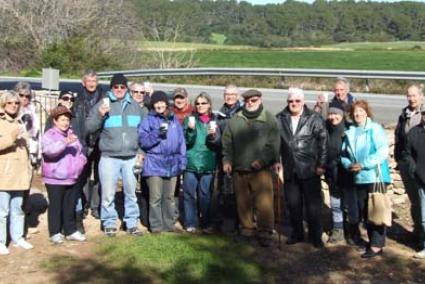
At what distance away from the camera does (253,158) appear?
7.75 metres

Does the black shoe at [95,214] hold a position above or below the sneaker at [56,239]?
above

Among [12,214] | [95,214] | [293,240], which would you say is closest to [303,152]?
[293,240]

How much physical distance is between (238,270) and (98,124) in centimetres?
230

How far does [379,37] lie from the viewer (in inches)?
3501

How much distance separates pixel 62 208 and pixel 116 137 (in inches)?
40.1

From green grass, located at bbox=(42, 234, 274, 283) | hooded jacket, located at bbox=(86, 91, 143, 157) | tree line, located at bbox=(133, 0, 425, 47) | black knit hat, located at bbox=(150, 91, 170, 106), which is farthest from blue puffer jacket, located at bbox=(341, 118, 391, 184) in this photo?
tree line, located at bbox=(133, 0, 425, 47)

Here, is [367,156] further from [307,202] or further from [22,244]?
[22,244]

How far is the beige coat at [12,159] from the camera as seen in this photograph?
23.6ft

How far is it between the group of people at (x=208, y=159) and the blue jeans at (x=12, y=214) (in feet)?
0.04

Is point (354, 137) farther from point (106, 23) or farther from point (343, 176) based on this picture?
point (106, 23)

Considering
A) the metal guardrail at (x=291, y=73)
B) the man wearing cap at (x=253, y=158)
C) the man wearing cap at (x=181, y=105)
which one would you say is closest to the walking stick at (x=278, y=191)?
the man wearing cap at (x=253, y=158)

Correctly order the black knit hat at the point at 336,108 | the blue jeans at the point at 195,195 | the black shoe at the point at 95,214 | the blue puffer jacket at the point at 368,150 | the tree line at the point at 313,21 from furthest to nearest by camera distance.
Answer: the tree line at the point at 313,21 < the black shoe at the point at 95,214 < the blue jeans at the point at 195,195 < the black knit hat at the point at 336,108 < the blue puffer jacket at the point at 368,150

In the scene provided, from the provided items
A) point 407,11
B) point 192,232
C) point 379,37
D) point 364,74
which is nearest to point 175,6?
point 379,37

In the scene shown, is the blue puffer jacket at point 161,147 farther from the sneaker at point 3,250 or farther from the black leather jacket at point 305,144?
the sneaker at point 3,250
